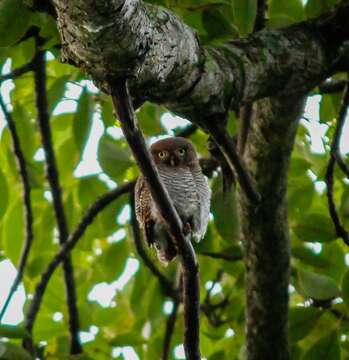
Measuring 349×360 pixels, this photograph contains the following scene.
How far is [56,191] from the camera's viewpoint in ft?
15.2

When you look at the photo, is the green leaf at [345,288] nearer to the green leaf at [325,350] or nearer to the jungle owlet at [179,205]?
the green leaf at [325,350]

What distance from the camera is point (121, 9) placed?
6.15 ft

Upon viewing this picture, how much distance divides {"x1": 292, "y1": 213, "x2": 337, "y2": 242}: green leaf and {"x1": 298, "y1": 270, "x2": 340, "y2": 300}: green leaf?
177mm

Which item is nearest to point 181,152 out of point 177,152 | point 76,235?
point 177,152

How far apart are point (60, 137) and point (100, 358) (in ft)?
4.22

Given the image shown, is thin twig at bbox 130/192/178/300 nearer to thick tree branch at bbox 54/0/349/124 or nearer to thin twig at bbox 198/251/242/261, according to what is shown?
thin twig at bbox 198/251/242/261

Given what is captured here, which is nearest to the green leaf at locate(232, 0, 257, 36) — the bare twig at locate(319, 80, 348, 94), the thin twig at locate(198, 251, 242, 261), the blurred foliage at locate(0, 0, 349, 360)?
the blurred foliage at locate(0, 0, 349, 360)

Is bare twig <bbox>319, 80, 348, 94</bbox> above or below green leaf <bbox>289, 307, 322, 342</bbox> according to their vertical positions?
above

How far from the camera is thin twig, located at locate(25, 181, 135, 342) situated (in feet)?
13.7

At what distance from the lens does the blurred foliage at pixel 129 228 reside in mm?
3324

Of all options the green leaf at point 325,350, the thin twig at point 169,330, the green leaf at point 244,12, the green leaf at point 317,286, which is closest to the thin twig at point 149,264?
the thin twig at point 169,330

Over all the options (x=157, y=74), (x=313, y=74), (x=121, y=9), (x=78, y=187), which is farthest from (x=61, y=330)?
(x=121, y=9)

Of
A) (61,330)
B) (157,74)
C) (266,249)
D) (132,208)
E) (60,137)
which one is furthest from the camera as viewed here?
(60,137)

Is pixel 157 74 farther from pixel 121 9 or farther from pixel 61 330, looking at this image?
pixel 61 330
